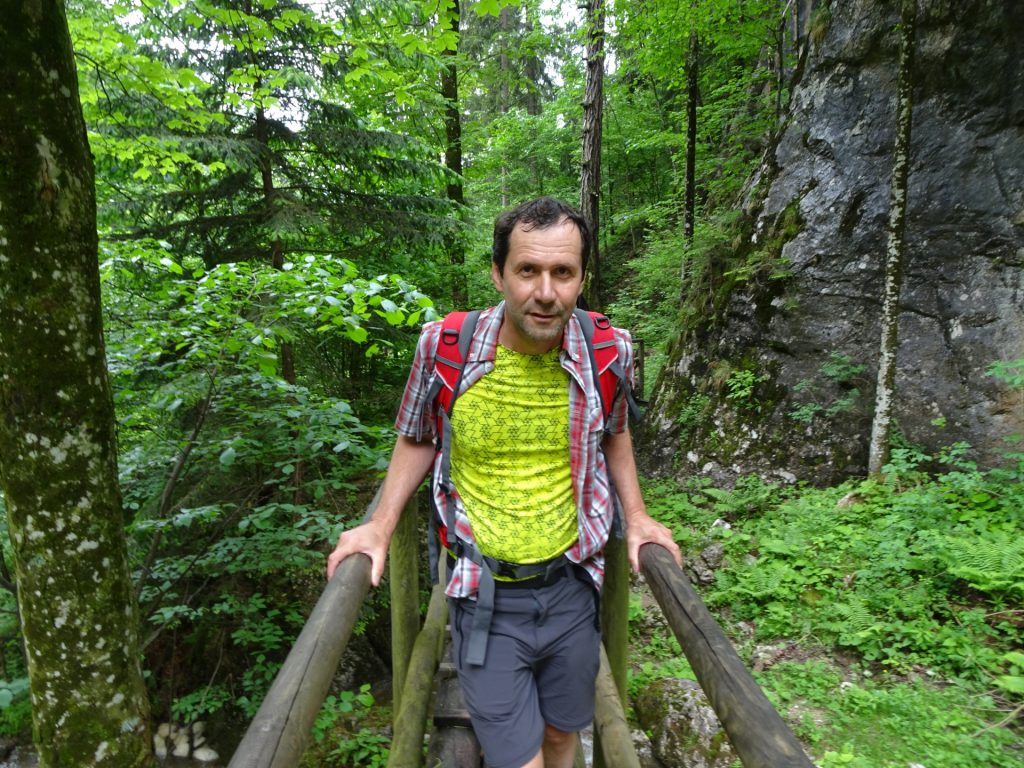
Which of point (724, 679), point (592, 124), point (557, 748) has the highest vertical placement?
point (592, 124)

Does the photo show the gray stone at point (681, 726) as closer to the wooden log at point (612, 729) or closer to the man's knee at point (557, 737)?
the wooden log at point (612, 729)

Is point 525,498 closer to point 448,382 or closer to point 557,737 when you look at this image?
point 448,382

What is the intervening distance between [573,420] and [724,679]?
0.88 meters

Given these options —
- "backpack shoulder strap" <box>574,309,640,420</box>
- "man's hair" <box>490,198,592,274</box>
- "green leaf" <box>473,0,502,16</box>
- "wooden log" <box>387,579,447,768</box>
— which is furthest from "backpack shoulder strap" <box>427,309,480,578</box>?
"green leaf" <box>473,0,502,16</box>

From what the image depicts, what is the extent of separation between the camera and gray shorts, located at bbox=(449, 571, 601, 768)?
1860 mm

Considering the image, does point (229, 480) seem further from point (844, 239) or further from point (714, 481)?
point (844, 239)

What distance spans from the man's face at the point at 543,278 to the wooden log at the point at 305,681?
3.09 ft

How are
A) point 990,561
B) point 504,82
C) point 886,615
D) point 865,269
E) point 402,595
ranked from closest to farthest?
1. point 402,595
2. point 990,561
3. point 886,615
4. point 865,269
5. point 504,82

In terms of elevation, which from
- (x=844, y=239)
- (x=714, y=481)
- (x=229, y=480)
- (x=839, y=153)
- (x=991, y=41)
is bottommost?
(x=714, y=481)

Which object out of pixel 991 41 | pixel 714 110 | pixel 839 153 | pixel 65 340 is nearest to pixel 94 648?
pixel 65 340

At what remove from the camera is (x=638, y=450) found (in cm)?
935

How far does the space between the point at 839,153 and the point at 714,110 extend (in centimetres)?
468

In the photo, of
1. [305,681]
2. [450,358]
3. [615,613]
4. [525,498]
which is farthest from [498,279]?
[615,613]

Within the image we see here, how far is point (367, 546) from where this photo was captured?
1.86m
